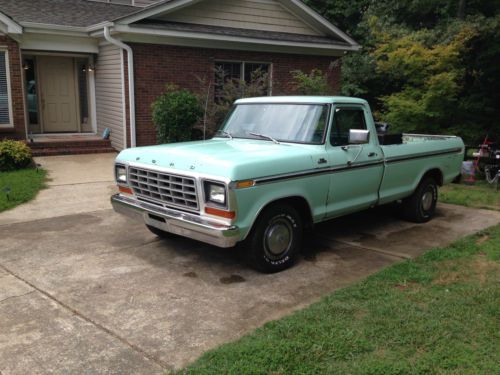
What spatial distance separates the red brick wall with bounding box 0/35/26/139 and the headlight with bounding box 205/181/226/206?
975 centimetres

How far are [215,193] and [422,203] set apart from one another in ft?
13.0

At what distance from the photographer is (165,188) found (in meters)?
5.16

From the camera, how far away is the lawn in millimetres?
3395

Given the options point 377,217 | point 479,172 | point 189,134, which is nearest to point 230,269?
point 377,217

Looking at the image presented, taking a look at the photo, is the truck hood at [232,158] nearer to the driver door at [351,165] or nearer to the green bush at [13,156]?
the driver door at [351,165]

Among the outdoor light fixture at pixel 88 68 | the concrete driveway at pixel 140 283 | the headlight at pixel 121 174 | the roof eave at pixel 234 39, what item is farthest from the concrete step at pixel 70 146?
the headlight at pixel 121 174

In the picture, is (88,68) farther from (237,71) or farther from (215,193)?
(215,193)

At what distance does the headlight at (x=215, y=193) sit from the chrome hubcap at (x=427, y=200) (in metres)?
3.93

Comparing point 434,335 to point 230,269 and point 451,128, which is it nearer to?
point 230,269

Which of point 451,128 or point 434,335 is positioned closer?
point 434,335

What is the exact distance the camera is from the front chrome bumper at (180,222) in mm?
4656

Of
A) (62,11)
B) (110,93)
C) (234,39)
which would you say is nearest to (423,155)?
(234,39)

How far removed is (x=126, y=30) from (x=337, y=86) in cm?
767

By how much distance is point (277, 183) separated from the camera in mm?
4988
